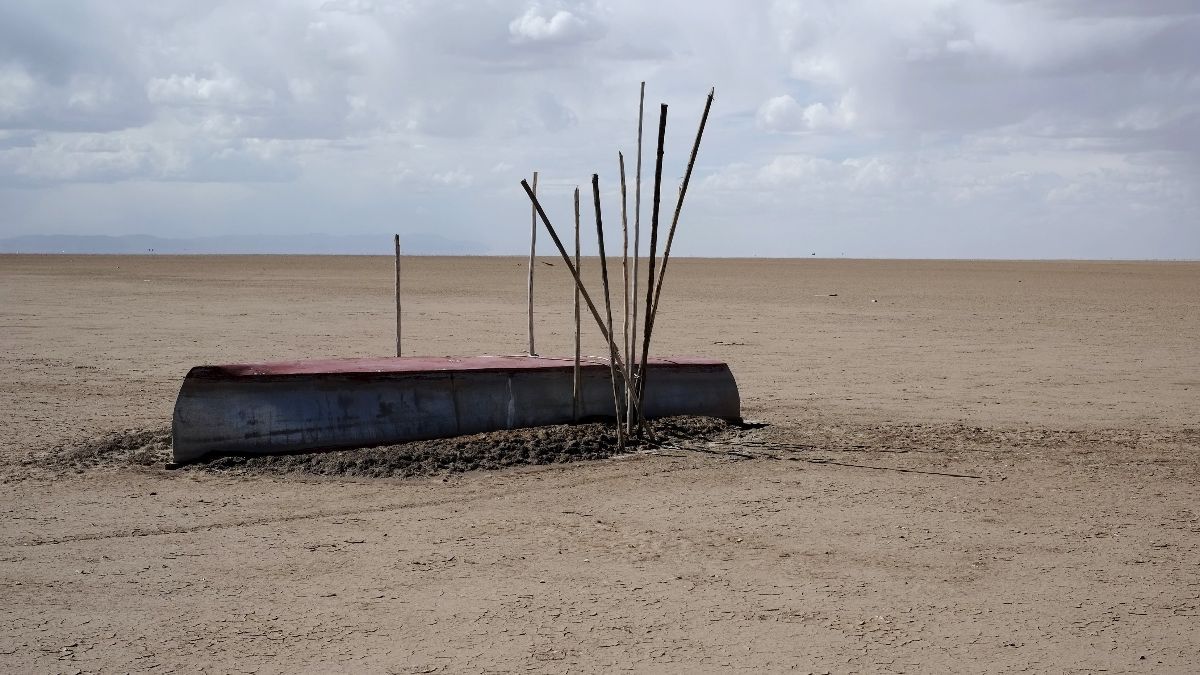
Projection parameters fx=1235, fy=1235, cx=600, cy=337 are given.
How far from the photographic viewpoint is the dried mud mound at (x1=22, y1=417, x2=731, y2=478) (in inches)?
273

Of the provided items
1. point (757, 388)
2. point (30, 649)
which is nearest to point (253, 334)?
point (757, 388)

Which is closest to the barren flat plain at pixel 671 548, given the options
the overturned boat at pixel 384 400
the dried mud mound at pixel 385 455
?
the dried mud mound at pixel 385 455

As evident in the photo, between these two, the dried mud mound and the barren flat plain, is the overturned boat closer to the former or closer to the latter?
the dried mud mound

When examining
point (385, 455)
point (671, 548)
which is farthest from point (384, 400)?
point (671, 548)

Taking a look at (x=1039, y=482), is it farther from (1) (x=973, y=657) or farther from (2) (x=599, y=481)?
(1) (x=973, y=657)

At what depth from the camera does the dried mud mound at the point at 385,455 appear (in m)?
6.94

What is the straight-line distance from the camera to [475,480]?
6852 mm

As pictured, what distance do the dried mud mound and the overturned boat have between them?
111 millimetres

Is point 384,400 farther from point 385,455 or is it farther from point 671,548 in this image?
point 671,548

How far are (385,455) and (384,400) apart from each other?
0.45 m

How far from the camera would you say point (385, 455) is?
7.09 metres

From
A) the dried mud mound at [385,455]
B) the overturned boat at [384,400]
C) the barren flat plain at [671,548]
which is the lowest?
the barren flat plain at [671,548]

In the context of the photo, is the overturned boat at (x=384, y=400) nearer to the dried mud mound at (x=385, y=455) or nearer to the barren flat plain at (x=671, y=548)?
the dried mud mound at (x=385, y=455)

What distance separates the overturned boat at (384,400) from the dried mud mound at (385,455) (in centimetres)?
11
